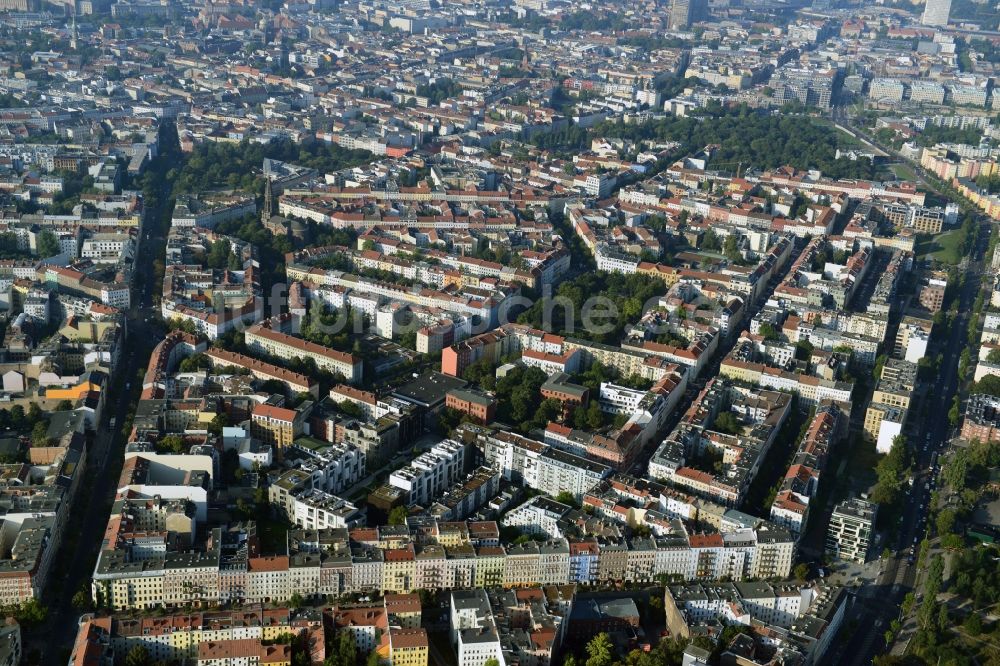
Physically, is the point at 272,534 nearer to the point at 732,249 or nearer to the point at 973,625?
the point at 973,625

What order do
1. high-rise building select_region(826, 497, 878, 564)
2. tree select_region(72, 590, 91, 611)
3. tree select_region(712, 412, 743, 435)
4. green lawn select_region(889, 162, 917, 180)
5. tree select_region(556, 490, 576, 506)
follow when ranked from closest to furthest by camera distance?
tree select_region(72, 590, 91, 611) → high-rise building select_region(826, 497, 878, 564) → tree select_region(556, 490, 576, 506) → tree select_region(712, 412, 743, 435) → green lawn select_region(889, 162, 917, 180)

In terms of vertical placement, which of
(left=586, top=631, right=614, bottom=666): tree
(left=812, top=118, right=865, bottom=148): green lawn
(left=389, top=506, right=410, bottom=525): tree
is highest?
(left=812, top=118, right=865, bottom=148): green lawn

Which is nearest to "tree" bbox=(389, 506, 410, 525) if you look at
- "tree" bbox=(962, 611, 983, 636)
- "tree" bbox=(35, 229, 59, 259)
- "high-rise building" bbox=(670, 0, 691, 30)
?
"tree" bbox=(962, 611, 983, 636)

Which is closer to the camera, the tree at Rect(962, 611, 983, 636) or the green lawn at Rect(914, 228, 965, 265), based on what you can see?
the tree at Rect(962, 611, 983, 636)

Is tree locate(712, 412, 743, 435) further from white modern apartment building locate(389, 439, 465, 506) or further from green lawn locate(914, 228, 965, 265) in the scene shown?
green lawn locate(914, 228, 965, 265)

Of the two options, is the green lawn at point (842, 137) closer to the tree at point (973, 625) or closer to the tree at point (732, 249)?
the tree at point (732, 249)

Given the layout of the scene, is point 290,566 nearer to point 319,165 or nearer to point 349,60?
point 319,165

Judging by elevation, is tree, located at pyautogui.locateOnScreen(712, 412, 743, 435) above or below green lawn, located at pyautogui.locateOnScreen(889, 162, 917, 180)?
below
